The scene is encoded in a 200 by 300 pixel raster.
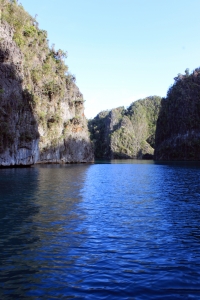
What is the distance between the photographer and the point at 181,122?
16275 cm

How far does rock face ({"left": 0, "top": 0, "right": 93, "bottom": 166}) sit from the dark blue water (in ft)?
119

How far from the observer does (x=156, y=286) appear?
9117 mm

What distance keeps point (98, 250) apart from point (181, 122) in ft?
517

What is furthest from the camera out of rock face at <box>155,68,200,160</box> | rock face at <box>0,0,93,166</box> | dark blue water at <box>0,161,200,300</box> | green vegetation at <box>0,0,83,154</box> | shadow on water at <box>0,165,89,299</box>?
rock face at <box>155,68,200,160</box>

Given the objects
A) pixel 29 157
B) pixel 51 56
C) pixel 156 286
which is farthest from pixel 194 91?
pixel 156 286

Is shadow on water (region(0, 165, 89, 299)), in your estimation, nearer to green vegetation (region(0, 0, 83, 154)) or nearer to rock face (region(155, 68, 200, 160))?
green vegetation (region(0, 0, 83, 154))

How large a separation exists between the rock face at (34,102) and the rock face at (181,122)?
2459 inches

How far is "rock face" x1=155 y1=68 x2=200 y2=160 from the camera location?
501 ft

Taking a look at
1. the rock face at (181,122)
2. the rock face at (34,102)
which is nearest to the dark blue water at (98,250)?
the rock face at (34,102)

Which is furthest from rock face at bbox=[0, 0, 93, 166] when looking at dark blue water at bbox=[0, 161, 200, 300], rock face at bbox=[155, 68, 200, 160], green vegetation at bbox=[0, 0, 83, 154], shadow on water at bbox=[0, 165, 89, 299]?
rock face at bbox=[155, 68, 200, 160]

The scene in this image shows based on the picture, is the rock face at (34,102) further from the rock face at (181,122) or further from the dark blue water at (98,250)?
the rock face at (181,122)

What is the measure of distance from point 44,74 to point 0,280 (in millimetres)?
82065

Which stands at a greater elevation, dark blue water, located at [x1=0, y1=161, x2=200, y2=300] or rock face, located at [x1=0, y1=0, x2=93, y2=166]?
rock face, located at [x1=0, y1=0, x2=93, y2=166]

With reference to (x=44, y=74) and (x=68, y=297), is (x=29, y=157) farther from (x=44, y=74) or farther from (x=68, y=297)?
(x=68, y=297)
